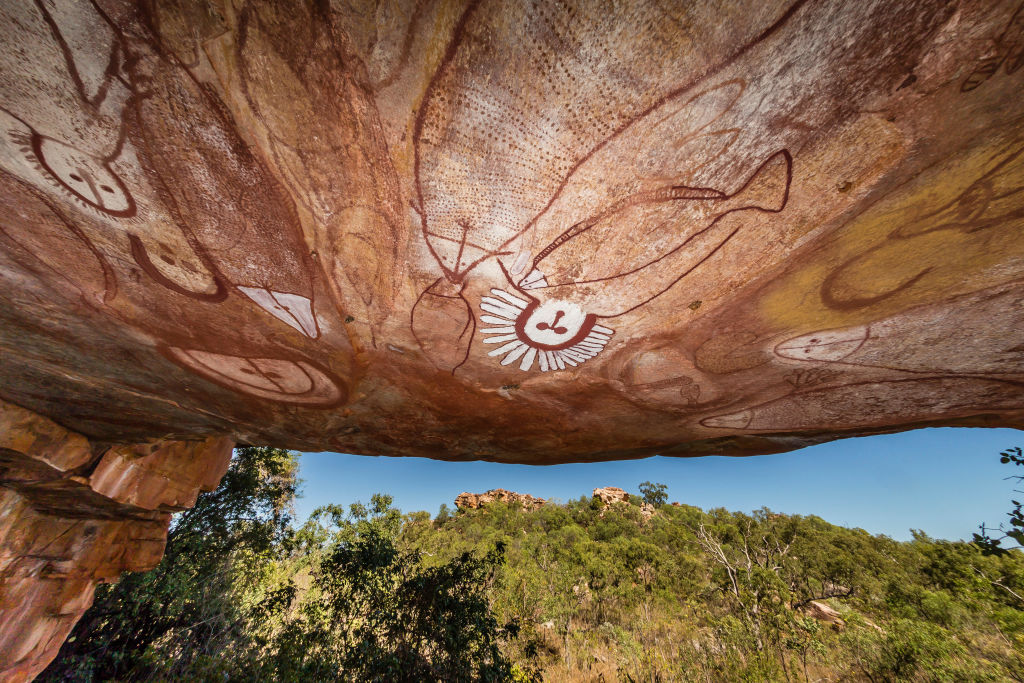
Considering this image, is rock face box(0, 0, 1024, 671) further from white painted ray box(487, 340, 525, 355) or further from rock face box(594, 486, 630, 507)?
rock face box(594, 486, 630, 507)

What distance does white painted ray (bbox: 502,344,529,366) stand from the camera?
8.68 ft

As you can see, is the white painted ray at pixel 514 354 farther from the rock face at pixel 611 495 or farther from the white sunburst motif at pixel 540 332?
the rock face at pixel 611 495

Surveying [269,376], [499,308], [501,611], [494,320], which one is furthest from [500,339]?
[501,611]

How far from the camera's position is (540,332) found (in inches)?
98.1

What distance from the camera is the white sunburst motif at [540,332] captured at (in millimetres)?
2248

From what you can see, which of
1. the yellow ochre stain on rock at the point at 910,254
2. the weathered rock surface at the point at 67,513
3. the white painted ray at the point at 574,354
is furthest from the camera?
the weathered rock surface at the point at 67,513

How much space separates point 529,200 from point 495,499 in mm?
26971

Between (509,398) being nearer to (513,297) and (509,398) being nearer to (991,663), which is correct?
(513,297)

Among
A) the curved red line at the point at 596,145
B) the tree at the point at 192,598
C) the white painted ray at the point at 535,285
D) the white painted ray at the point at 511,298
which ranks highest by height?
the curved red line at the point at 596,145

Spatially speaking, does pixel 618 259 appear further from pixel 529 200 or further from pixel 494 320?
pixel 494 320

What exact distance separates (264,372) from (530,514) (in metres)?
21.1

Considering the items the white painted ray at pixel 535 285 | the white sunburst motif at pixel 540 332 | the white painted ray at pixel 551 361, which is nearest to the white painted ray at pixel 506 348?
the white sunburst motif at pixel 540 332

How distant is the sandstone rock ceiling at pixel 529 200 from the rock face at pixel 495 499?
79.7ft

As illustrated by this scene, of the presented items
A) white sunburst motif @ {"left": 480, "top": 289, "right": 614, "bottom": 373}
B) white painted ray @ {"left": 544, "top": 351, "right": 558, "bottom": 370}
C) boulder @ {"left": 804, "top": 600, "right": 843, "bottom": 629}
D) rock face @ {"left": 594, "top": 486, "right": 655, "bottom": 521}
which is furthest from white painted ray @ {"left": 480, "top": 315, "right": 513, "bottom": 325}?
rock face @ {"left": 594, "top": 486, "right": 655, "bottom": 521}
